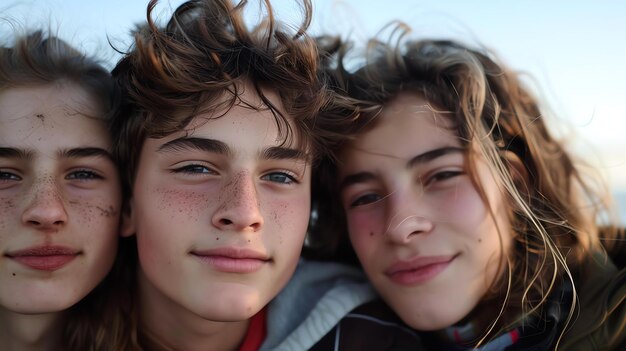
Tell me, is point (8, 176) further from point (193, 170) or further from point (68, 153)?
point (193, 170)

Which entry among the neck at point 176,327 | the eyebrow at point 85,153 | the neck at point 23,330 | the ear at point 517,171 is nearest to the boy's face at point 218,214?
the eyebrow at point 85,153

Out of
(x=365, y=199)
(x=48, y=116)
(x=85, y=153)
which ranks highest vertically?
(x=48, y=116)

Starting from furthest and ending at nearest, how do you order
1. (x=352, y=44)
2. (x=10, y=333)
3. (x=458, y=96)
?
(x=352, y=44)
(x=458, y=96)
(x=10, y=333)

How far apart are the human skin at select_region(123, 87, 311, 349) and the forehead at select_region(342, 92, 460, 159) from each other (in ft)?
1.06

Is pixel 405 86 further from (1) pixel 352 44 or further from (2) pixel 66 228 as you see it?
(2) pixel 66 228

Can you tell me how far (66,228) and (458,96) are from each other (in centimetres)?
141

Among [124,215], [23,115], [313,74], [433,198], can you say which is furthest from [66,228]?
[433,198]

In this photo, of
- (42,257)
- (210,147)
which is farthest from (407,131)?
(42,257)

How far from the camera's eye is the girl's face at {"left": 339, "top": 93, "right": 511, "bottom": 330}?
1.97m

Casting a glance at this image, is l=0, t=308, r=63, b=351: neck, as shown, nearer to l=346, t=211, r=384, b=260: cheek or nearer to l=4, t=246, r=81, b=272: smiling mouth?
l=4, t=246, r=81, b=272: smiling mouth

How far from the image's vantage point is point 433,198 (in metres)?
2.02

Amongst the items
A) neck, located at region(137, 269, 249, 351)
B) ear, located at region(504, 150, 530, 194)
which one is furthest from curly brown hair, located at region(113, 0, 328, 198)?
ear, located at region(504, 150, 530, 194)

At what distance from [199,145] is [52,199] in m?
0.48

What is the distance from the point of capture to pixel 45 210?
173cm
